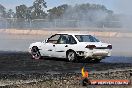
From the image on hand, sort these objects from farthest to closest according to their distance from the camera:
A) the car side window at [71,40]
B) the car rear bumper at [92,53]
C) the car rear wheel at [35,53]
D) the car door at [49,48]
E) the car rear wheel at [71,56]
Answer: the car rear wheel at [35,53], the car door at [49,48], the car side window at [71,40], the car rear wheel at [71,56], the car rear bumper at [92,53]

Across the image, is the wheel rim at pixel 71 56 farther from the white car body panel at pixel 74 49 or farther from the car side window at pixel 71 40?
the car side window at pixel 71 40

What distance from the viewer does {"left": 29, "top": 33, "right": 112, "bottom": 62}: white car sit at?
16.1m

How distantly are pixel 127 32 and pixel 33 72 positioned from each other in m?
27.4

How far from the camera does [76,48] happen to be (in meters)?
16.2

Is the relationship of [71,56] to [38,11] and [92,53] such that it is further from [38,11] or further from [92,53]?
[38,11]

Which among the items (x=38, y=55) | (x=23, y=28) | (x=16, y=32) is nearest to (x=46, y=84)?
(x=38, y=55)

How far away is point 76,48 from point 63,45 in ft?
2.87

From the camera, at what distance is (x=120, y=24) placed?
4825 cm

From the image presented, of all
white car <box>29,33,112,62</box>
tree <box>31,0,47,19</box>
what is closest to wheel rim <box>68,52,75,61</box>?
white car <box>29,33,112,62</box>

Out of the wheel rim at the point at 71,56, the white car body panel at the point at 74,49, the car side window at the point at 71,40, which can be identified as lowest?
the wheel rim at the point at 71,56

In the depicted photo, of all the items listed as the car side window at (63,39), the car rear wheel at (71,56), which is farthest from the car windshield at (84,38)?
the car rear wheel at (71,56)

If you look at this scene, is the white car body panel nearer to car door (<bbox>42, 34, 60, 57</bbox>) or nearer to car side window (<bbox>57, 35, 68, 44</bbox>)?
car door (<bbox>42, 34, 60, 57</bbox>)

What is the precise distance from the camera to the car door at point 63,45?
16627 mm

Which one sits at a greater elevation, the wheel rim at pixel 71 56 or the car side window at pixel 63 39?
the car side window at pixel 63 39
